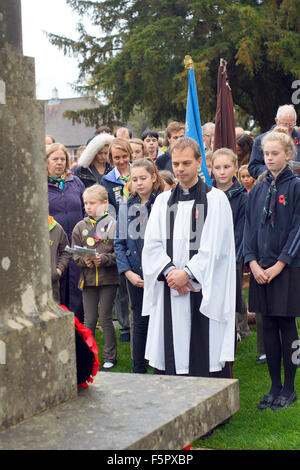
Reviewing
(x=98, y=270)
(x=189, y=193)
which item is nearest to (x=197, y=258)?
(x=189, y=193)

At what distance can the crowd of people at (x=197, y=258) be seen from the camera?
4.42m

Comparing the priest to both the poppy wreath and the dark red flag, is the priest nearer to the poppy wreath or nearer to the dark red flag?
the poppy wreath

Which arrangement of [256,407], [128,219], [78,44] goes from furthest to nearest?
[78,44] < [128,219] < [256,407]

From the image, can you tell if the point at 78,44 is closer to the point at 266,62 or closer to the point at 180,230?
the point at 266,62

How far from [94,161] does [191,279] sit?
3.43 m

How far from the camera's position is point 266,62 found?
21.1 metres

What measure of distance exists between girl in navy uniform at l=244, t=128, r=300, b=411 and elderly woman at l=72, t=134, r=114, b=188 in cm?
277

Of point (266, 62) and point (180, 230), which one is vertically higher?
point (266, 62)

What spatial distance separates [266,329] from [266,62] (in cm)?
1766

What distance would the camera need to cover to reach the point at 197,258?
14.4ft

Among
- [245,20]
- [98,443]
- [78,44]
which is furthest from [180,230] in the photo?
[78,44]

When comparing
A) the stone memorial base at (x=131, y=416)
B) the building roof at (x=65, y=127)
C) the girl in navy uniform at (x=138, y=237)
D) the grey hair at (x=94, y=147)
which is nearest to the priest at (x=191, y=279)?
the girl in navy uniform at (x=138, y=237)

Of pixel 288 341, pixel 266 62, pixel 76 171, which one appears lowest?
pixel 288 341

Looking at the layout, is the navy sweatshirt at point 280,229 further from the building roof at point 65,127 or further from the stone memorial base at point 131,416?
the building roof at point 65,127
